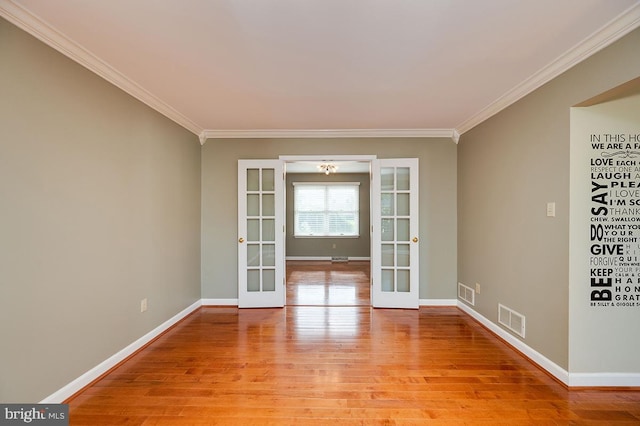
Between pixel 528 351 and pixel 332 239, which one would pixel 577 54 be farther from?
pixel 332 239

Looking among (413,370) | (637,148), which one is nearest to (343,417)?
(413,370)

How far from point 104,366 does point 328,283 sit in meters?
3.87

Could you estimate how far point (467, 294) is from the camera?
393 centimetres

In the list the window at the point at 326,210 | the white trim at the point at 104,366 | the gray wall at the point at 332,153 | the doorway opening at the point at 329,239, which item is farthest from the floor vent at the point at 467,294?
the window at the point at 326,210

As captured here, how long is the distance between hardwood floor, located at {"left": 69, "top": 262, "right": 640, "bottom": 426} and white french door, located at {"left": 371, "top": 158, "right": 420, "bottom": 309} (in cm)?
78

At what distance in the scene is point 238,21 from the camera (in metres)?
1.81

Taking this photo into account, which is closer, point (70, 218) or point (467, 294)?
point (70, 218)

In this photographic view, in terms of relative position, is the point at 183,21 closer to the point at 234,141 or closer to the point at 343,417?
the point at 234,141

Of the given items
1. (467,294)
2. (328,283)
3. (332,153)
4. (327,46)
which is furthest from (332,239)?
(327,46)

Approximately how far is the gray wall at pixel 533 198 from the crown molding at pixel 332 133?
0.60 meters

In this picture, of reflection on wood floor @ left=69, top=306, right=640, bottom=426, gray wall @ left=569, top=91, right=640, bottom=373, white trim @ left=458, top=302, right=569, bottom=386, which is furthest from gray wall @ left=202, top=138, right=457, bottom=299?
gray wall @ left=569, top=91, right=640, bottom=373

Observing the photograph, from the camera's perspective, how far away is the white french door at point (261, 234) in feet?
13.9

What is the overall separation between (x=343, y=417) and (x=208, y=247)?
3095mm

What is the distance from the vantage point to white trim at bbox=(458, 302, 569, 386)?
231 centimetres
